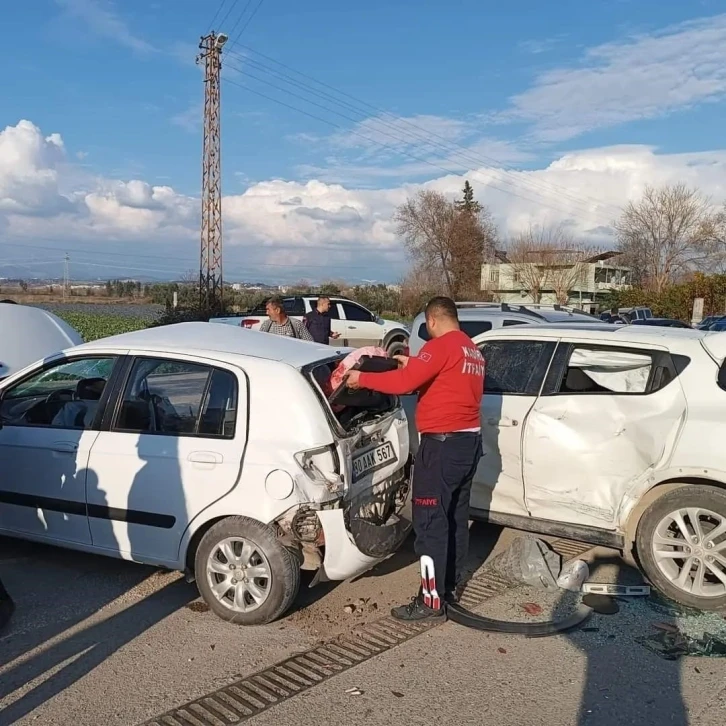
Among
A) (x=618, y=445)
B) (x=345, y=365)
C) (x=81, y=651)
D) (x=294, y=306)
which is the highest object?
(x=345, y=365)

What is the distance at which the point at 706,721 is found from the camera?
133 inches

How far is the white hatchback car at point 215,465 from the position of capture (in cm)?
420

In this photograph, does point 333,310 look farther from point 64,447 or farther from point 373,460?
point 373,460

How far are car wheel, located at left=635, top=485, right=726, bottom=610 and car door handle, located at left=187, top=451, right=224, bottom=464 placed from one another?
108 inches

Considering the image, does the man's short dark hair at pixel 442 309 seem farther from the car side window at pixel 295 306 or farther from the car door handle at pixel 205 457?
the car side window at pixel 295 306

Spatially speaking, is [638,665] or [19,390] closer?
[638,665]

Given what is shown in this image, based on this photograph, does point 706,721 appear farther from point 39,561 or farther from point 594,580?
point 39,561

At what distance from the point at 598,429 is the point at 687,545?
0.90m

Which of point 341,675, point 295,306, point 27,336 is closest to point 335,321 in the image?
point 295,306

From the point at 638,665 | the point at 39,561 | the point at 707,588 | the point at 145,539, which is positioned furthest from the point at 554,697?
the point at 39,561

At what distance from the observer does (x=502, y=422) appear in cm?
532

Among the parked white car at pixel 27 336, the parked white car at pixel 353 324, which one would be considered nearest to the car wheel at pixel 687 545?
the parked white car at pixel 27 336

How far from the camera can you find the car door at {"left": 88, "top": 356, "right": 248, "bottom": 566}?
435 centimetres

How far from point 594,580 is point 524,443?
1069 millimetres
